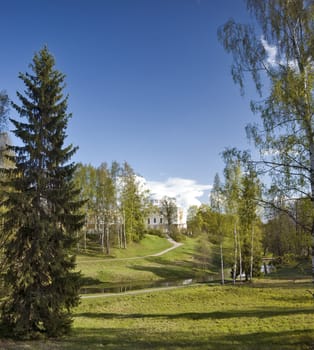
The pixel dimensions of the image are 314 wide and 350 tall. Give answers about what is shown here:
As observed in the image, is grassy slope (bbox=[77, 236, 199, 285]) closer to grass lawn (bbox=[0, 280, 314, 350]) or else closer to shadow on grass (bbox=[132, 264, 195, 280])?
shadow on grass (bbox=[132, 264, 195, 280])

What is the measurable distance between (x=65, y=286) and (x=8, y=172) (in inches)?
189

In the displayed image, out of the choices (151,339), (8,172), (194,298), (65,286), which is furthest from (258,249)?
(8,172)

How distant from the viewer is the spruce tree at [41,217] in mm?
10422

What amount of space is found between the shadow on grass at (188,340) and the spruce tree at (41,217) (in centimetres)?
136

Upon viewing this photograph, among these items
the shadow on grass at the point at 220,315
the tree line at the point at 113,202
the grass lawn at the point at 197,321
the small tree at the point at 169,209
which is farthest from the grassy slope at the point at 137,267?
the small tree at the point at 169,209

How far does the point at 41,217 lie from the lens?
11211 millimetres

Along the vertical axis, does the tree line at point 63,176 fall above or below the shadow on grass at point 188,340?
above

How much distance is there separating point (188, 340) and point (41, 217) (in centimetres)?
702

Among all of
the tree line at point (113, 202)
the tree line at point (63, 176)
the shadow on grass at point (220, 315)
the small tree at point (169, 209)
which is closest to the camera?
the tree line at point (63, 176)

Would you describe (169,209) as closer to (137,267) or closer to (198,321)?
(137,267)

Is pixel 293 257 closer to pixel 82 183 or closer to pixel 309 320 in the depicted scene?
pixel 309 320

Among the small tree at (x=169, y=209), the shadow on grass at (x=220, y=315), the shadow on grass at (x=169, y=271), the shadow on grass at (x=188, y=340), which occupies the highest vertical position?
the small tree at (x=169, y=209)

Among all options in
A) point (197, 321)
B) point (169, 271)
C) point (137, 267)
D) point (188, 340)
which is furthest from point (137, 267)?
point (188, 340)

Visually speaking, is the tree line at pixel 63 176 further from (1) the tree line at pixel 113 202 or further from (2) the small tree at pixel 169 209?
(2) the small tree at pixel 169 209
